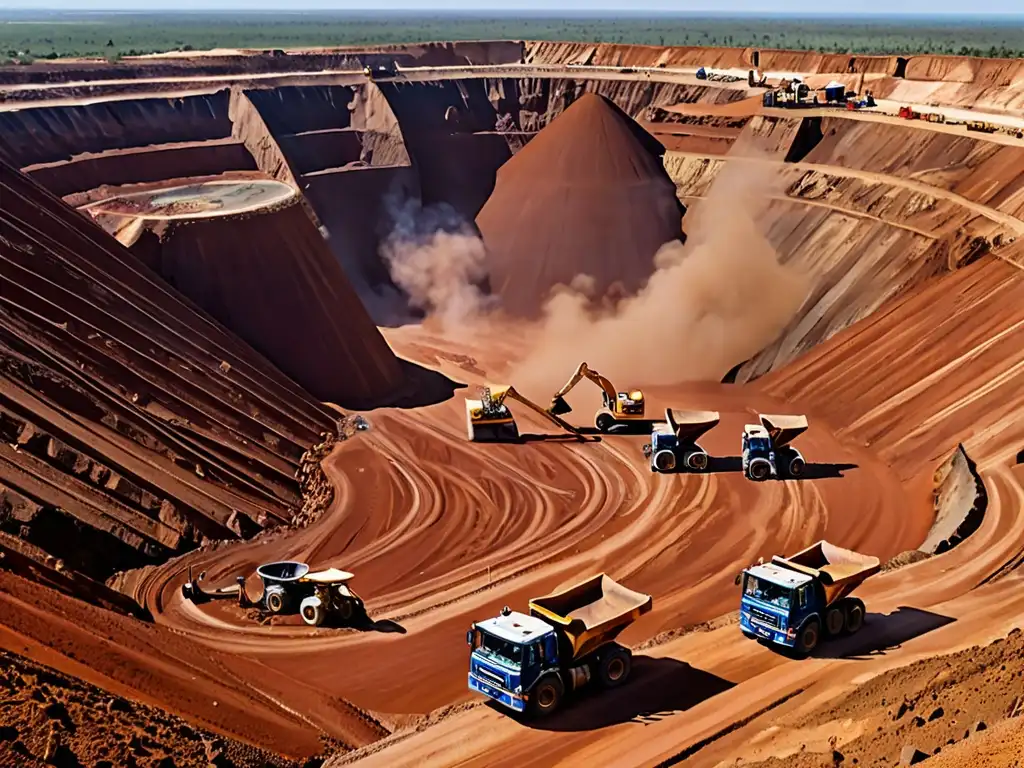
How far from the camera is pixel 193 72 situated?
6588 cm

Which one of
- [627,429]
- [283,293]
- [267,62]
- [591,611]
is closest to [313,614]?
[591,611]

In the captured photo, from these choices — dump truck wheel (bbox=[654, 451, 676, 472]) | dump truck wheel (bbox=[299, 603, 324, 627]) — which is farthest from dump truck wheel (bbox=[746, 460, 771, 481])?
dump truck wheel (bbox=[299, 603, 324, 627])

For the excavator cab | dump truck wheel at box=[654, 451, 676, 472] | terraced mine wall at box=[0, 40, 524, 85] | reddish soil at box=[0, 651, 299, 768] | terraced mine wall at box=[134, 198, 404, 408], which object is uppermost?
terraced mine wall at box=[0, 40, 524, 85]

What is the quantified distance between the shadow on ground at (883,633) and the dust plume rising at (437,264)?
28.1 meters

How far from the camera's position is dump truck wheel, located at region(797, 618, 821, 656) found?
59.3 ft

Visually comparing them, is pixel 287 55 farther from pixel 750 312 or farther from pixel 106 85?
pixel 750 312

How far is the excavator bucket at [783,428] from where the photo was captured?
28.1 m

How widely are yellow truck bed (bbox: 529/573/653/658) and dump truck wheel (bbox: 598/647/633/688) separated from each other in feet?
0.81

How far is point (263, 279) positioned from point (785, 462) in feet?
55.0

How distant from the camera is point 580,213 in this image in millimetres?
46844

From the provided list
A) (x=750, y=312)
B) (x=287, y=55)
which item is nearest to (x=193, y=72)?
(x=287, y=55)

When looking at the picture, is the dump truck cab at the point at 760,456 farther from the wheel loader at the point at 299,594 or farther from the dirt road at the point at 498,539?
the wheel loader at the point at 299,594

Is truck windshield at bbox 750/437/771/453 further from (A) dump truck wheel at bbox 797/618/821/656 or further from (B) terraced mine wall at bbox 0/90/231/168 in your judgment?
(B) terraced mine wall at bbox 0/90/231/168

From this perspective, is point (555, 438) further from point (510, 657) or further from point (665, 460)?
point (510, 657)
